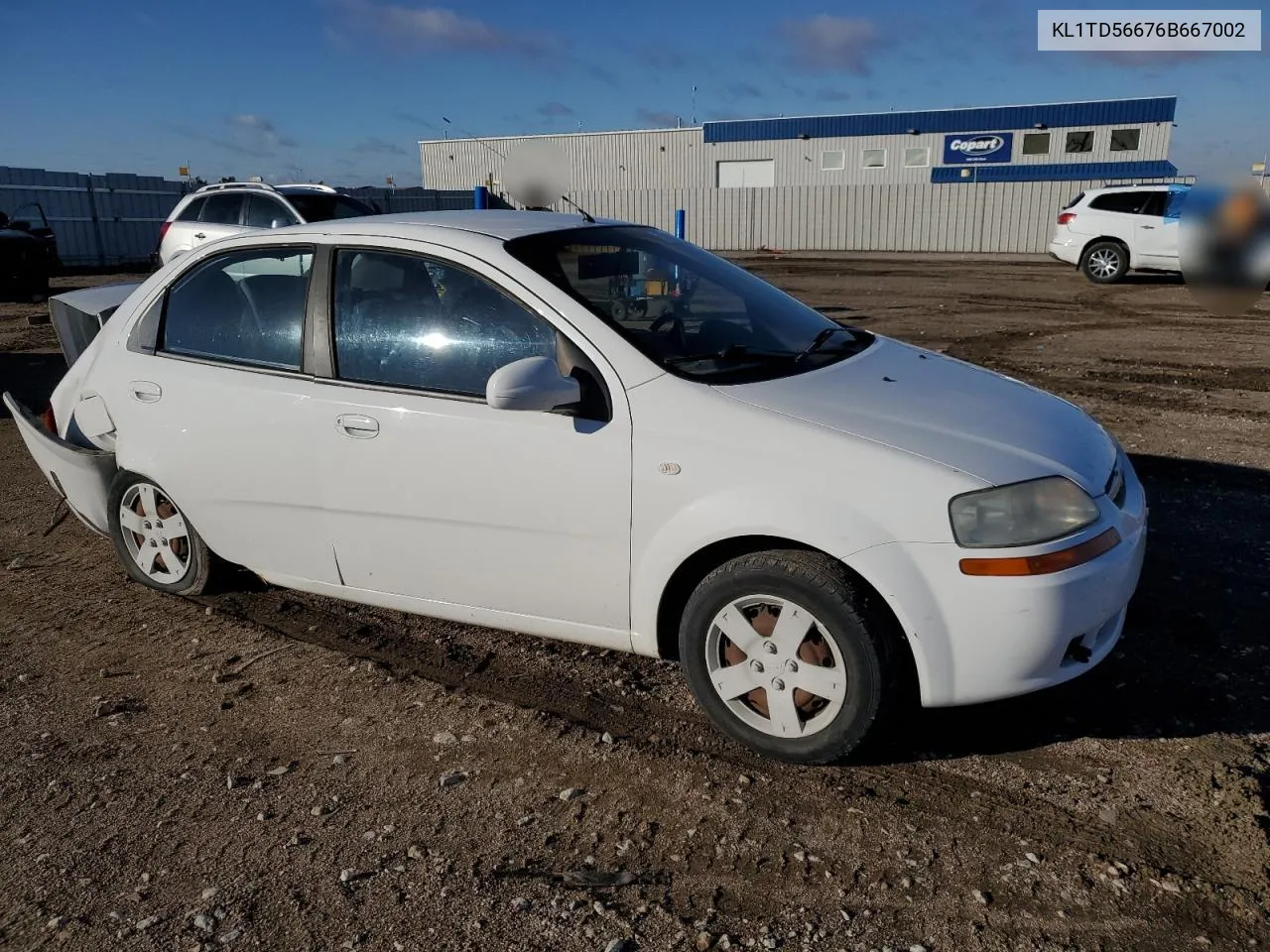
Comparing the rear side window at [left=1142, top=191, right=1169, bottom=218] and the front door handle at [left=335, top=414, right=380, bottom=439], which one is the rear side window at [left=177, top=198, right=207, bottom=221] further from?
the rear side window at [left=1142, top=191, right=1169, bottom=218]

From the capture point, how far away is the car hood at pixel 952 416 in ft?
9.71

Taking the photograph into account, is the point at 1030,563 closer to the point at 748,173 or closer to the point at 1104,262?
the point at 1104,262

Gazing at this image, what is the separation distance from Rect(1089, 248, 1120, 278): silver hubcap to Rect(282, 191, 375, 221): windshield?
12857mm

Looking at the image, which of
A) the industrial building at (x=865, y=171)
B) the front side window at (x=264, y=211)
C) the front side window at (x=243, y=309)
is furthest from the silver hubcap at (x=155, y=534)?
the industrial building at (x=865, y=171)

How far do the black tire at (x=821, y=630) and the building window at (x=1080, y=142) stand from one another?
37965 mm

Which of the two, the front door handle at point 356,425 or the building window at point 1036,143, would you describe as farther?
the building window at point 1036,143

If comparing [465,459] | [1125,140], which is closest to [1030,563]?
[465,459]

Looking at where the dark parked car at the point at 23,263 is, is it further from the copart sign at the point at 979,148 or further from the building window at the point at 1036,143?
the building window at the point at 1036,143

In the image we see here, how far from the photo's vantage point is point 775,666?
122 inches

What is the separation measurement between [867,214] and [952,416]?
3013 centimetres

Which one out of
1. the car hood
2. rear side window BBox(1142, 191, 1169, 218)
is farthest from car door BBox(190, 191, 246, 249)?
rear side window BBox(1142, 191, 1169, 218)

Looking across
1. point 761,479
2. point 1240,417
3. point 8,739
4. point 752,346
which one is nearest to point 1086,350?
point 1240,417

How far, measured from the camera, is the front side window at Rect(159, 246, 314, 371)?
3.89 metres

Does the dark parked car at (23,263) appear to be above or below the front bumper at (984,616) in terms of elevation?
above
